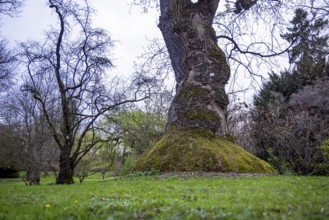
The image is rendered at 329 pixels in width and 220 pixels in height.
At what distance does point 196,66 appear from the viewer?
9.53 m

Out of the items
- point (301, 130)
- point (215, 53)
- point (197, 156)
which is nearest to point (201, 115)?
point (197, 156)

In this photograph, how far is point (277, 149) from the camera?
474 inches

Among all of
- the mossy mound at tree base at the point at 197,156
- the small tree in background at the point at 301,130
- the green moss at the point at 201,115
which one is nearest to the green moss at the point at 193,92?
the green moss at the point at 201,115

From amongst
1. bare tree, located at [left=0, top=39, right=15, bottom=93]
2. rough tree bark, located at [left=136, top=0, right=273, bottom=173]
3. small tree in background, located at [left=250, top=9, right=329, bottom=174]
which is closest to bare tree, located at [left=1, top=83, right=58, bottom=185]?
bare tree, located at [left=0, top=39, right=15, bottom=93]

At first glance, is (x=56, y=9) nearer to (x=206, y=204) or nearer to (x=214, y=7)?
(x=214, y=7)

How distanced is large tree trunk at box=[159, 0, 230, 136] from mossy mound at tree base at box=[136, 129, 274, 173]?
0.44m

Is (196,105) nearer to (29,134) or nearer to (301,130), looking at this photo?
(301,130)

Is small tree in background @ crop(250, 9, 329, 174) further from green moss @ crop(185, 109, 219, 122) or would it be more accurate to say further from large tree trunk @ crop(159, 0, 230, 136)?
green moss @ crop(185, 109, 219, 122)

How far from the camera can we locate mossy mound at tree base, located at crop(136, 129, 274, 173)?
7.61 meters

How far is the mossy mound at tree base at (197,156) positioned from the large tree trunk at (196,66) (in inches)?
17.4

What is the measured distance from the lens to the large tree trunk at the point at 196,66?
893cm

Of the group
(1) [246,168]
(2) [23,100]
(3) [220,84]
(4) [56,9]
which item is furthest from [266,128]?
(2) [23,100]

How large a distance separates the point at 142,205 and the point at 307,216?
176cm

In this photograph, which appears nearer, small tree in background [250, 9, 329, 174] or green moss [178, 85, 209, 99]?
green moss [178, 85, 209, 99]
